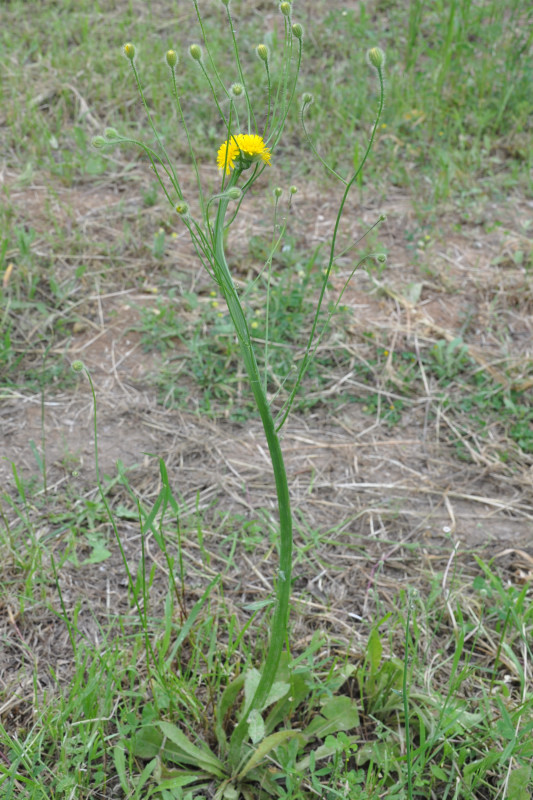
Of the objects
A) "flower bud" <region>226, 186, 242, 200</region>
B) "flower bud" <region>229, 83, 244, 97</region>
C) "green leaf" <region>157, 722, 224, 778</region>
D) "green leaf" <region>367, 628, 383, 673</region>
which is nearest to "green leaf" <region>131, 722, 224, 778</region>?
"green leaf" <region>157, 722, 224, 778</region>

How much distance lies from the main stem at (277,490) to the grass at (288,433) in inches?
1.8

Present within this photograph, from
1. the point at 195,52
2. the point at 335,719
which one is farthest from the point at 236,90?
the point at 335,719

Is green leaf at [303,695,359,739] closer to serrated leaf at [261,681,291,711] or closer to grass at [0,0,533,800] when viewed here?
grass at [0,0,533,800]

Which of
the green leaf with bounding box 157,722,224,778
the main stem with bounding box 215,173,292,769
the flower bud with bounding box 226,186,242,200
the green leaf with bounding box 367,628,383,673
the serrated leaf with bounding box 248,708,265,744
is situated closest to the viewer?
the flower bud with bounding box 226,186,242,200

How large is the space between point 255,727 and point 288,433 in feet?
3.78

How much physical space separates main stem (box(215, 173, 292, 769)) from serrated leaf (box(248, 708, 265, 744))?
2.1 inches

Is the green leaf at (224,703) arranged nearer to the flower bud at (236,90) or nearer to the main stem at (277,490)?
the main stem at (277,490)

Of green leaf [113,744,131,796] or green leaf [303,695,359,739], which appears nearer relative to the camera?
green leaf [113,744,131,796]

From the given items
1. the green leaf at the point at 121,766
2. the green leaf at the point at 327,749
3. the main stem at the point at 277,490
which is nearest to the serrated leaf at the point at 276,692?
the main stem at the point at 277,490

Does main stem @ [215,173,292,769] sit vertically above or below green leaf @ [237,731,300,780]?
above

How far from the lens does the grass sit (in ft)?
4.70

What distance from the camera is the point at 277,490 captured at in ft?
4.11

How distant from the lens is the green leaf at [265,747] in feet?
4.42

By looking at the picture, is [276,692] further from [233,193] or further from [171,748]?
[233,193]
